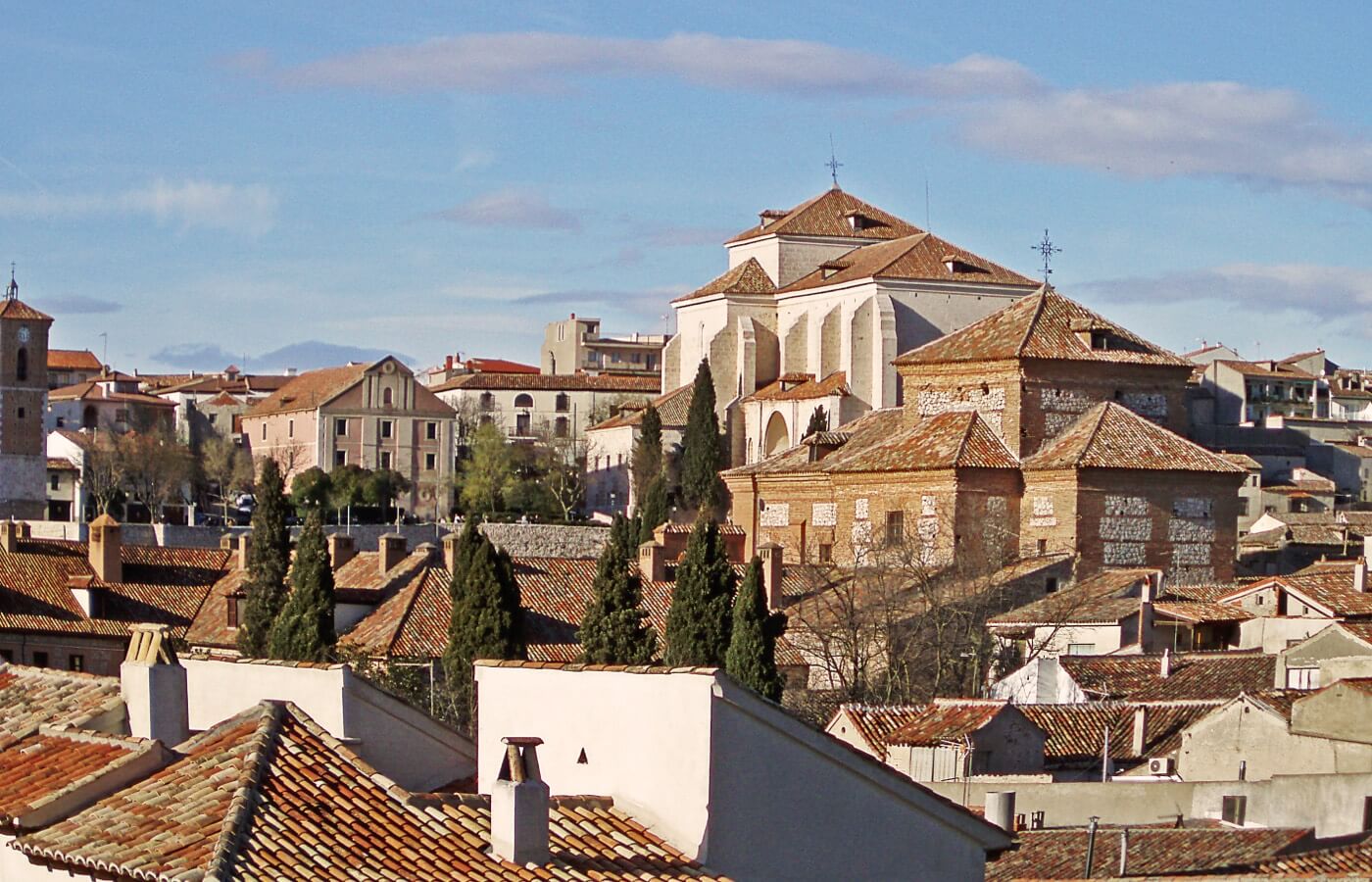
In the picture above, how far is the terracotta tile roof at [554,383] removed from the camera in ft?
344

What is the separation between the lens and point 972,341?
51344 mm

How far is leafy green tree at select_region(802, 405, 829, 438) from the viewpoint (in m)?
70.3

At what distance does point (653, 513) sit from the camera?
208ft

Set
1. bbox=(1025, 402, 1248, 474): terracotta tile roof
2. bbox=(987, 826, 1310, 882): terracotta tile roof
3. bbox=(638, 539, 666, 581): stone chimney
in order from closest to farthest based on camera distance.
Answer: bbox=(987, 826, 1310, 882): terracotta tile roof, bbox=(638, 539, 666, 581): stone chimney, bbox=(1025, 402, 1248, 474): terracotta tile roof

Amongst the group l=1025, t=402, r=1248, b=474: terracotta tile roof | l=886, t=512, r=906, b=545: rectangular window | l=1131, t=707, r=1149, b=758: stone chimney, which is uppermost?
l=1025, t=402, r=1248, b=474: terracotta tile roof

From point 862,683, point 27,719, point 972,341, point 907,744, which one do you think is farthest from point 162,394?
point 27,719

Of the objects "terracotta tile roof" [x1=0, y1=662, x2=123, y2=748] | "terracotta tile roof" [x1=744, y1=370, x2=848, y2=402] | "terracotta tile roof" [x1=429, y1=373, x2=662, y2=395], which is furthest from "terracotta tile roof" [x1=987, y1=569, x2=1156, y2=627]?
"terracotta tile roof" [x1=429, y1=373, x2=662, y2=395]

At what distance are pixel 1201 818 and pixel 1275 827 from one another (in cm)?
145

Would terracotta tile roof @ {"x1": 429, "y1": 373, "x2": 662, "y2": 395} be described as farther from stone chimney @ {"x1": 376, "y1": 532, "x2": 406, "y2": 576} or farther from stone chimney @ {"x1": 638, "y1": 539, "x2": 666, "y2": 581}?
stone chimney @ {"x1": 638, "y1": 539, "x2": 666, "y2": 581}

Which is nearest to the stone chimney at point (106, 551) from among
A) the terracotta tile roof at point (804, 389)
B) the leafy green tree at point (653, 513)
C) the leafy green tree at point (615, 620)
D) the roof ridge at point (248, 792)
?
the leafy green tree at point (615, 620)

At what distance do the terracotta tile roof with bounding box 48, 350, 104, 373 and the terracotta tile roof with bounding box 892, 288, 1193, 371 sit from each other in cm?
8330

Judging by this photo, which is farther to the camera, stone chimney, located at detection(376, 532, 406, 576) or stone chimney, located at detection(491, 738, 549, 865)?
stone chimney, located at detection(376, 532, 406, 576)

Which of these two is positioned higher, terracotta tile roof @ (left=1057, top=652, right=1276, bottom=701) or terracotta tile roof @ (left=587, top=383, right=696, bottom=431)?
terracotta tile roof @ (left=587, top=383, right=696, bottom=431)

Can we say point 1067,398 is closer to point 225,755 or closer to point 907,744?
point 907,744
